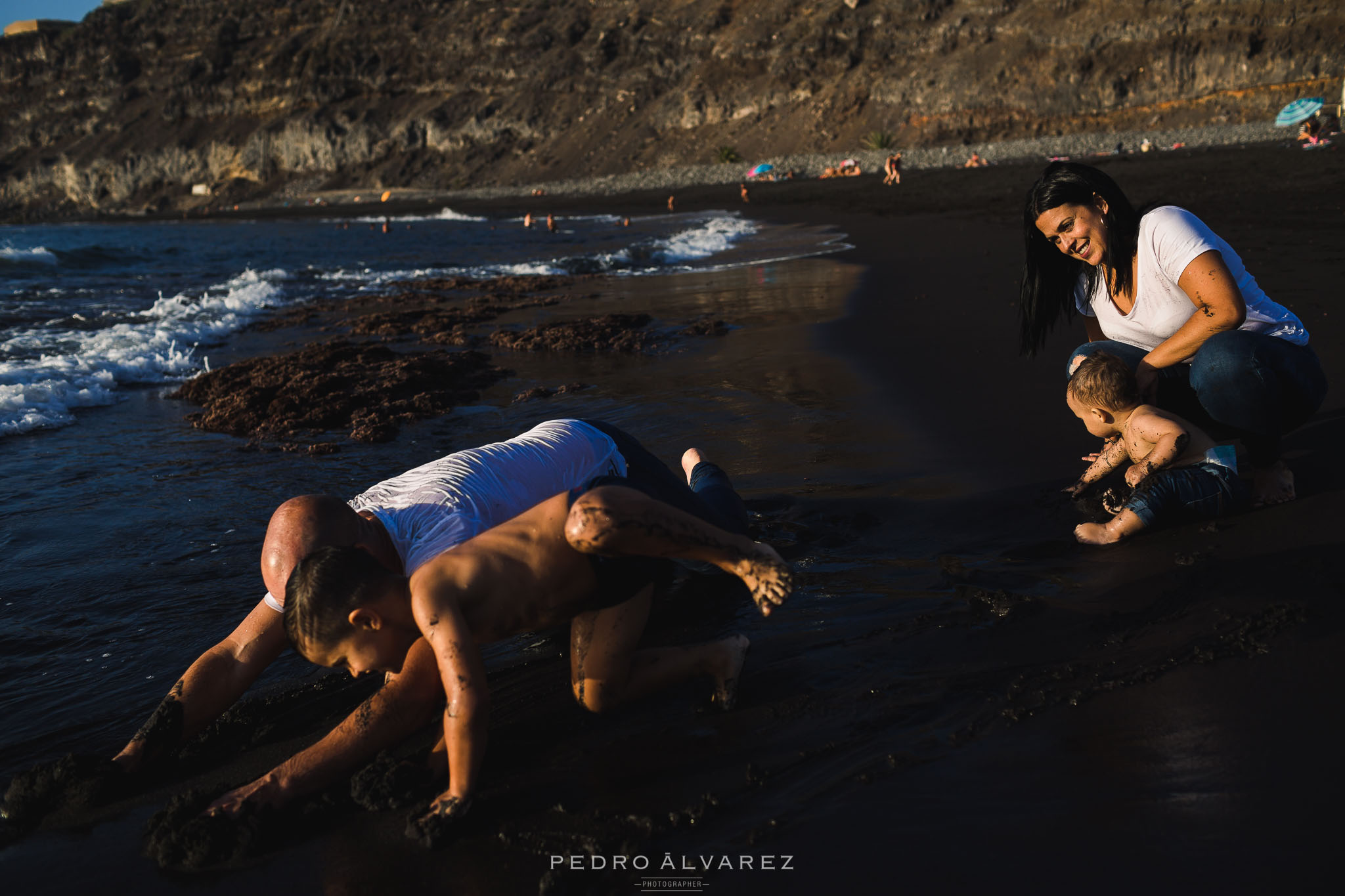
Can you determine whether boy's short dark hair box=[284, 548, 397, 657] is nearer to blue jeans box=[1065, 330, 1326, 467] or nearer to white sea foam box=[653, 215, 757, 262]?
blue jeans box=[1065, 330, 1326, 467]

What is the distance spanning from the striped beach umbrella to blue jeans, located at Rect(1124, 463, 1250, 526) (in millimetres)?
30698

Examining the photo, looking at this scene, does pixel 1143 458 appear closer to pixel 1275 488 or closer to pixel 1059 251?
pixel 1275 488

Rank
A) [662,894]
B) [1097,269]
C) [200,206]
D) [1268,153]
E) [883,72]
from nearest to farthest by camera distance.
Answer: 1. [662,894]
2. [1097,269]
3. [1268,153]
4. [883,72]
5. [200,206]

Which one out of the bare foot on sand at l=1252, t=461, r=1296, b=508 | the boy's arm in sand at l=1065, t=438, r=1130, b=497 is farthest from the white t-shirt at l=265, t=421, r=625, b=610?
the bare foot on sand at l=1252, t=461, r=1296, b=508

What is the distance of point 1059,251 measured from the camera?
396 centimetres

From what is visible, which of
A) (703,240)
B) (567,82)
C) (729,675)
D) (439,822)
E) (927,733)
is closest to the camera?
(439,822)

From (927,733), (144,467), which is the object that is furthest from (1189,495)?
(144,467)

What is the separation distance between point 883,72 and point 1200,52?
54.5ft

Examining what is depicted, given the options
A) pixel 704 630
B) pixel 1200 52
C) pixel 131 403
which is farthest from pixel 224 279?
pixel 1200 52

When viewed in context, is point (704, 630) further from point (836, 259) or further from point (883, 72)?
point (883, 72)

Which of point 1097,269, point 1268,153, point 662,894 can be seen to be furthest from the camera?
point 1268,153

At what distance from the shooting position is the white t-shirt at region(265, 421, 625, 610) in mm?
2848

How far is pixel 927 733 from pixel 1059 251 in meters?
2.45

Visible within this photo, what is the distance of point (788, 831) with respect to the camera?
2131mm
